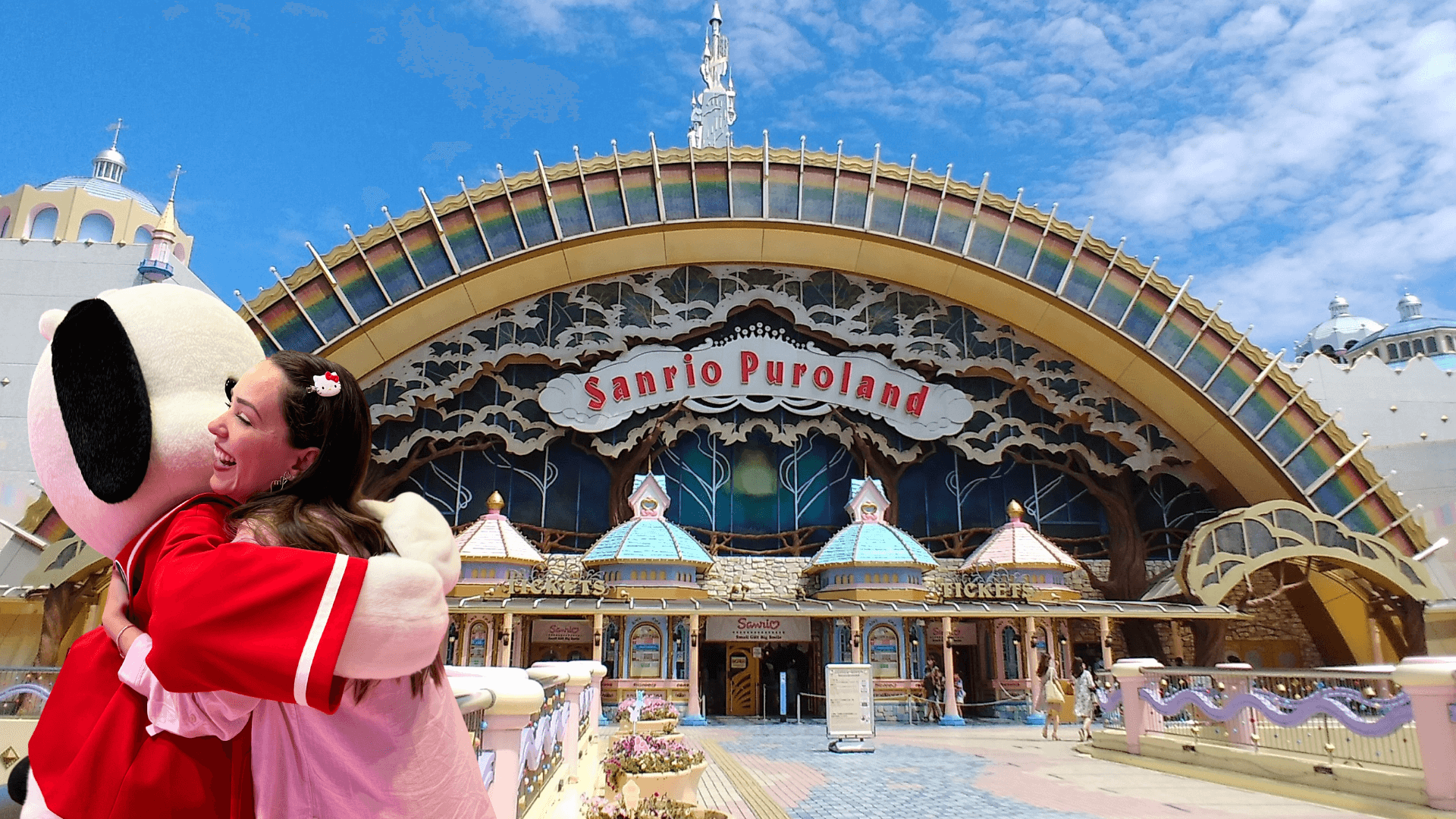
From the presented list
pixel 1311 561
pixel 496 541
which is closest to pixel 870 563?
pixel 496 541

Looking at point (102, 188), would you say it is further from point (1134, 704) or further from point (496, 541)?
point (1134, 704)

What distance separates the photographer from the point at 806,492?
2192cm

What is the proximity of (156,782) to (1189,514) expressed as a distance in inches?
933

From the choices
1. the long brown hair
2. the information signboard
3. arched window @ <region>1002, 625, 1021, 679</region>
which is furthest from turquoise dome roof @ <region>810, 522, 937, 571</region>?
the long brown hair

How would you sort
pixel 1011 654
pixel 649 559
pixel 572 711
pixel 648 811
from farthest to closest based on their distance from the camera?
1. pixel 1011 654
2. pixel 649 559
3. pixel 572 711
4. pixel 648 811

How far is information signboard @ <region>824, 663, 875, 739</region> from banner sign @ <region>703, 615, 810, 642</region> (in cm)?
656

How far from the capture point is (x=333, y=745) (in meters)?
1.65

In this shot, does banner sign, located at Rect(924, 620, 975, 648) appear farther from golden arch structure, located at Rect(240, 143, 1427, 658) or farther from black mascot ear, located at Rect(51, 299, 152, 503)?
black mascot ear, located at Rect(51, 299, 152, 503)

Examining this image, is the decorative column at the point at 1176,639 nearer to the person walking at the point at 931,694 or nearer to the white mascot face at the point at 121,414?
the person walking at the point at 931,694

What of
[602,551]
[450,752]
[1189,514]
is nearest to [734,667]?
[602,551]

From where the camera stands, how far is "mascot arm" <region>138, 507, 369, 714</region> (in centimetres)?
140

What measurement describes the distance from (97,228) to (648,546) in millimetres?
33356

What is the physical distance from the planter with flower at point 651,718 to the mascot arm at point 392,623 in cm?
913

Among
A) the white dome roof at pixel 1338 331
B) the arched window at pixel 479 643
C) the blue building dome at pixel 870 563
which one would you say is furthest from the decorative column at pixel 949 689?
the white dome roof at pixel 1338 331
